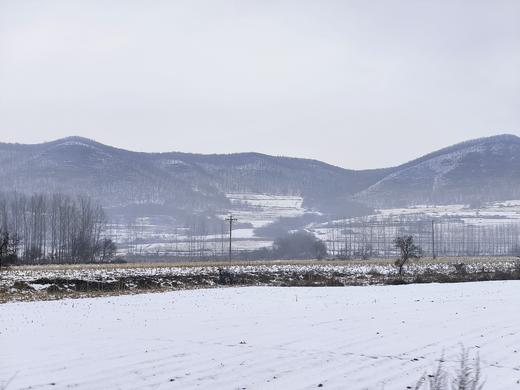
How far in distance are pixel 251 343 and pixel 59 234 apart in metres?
128

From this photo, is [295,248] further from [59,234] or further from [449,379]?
[449,379]

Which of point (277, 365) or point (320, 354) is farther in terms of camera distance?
point (320, 354)

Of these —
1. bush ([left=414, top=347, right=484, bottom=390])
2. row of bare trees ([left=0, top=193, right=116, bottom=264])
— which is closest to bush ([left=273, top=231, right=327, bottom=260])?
row of bare trees ([left=0, top=193, right=116, bottom=264])

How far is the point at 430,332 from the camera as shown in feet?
56.6

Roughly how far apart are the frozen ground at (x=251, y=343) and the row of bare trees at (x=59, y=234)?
5640 centimetres

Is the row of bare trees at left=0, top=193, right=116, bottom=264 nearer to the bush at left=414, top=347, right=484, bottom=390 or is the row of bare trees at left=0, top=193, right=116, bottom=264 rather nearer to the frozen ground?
the frozen ground

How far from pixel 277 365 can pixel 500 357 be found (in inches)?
205

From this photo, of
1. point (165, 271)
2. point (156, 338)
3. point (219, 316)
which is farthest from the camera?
point (165, 271)

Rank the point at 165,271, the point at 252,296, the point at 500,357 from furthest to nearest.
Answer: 1. the point at 165,271
2. the point at 252,296
3. the point at 500,357

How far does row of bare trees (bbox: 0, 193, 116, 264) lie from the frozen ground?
5640 centimetres

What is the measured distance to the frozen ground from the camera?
11.4 meters

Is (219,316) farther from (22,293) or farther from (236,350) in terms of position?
(22,293)

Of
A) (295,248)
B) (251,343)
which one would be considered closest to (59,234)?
(295,248)

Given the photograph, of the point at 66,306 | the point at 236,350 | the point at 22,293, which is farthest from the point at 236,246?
the point at 236,350
